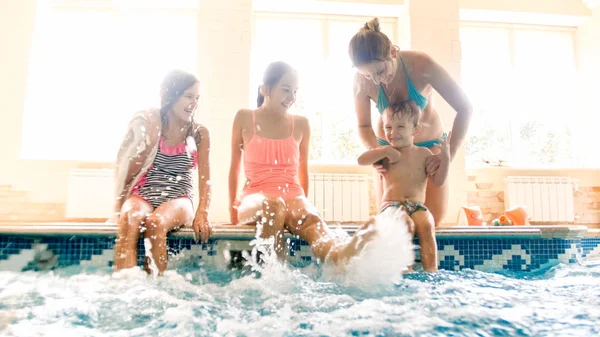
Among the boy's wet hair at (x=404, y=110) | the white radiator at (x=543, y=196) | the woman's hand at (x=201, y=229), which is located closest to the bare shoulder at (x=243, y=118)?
the woman's hand at (x=201, y=229)

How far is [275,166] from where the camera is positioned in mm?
2469

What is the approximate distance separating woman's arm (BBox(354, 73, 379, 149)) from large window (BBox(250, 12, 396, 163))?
3611 mm

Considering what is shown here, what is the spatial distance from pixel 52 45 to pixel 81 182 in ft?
6.34

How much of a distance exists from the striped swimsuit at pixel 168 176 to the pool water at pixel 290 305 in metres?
0.48

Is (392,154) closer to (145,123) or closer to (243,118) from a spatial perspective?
(243,118)

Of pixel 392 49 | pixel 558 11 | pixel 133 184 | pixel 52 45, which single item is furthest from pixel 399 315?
pixel 558 11

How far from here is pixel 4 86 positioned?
5410mm

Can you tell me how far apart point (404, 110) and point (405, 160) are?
9.9 inches

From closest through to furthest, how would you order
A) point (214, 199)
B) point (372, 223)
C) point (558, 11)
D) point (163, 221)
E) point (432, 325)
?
point (432, 325) < point (372, 223) < point (163, 221) < point (214, 199) < point (558, 11)

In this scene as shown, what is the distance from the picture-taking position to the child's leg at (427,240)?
2.03 m

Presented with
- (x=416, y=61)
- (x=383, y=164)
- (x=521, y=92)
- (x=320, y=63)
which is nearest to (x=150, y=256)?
(x=383, y=164)

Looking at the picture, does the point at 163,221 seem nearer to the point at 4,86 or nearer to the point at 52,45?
the point at 4,86

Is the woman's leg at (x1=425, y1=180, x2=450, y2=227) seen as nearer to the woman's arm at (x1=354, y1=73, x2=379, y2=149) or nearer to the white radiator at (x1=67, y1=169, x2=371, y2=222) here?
the woman's arm at (x1=354, y1=73, x2=379, y2=149)

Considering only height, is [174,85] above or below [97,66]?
below
